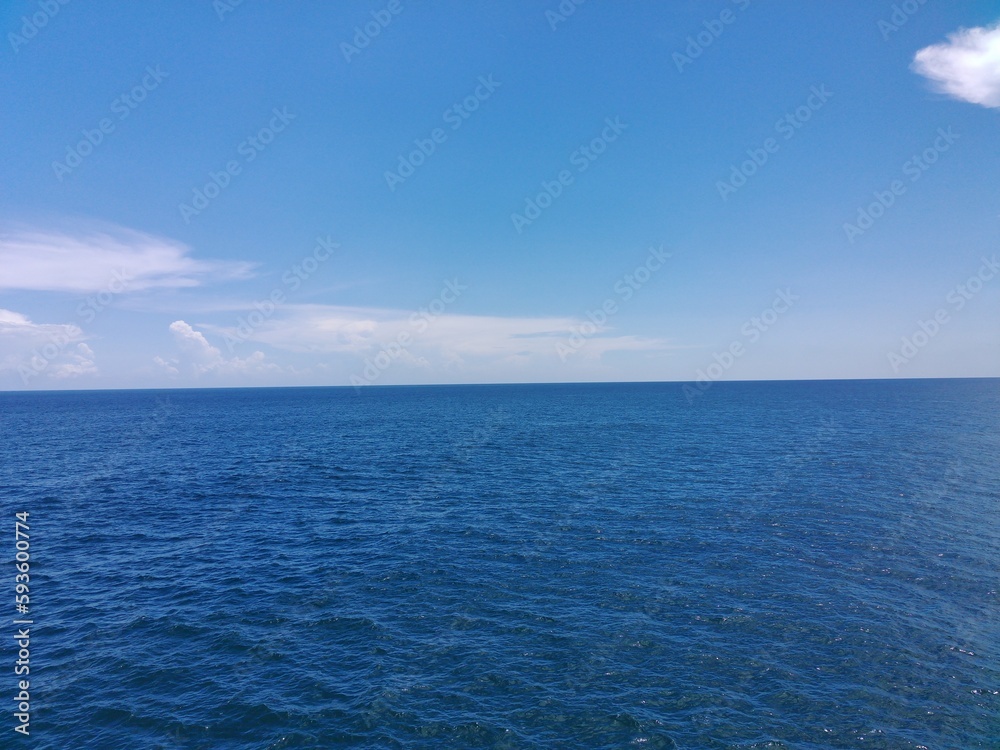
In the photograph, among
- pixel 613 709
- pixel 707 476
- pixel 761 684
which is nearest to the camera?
pixel 613 709

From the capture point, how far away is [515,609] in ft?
104

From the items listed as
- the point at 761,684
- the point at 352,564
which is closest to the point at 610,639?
the point at 761,684

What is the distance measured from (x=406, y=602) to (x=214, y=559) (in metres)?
18.7

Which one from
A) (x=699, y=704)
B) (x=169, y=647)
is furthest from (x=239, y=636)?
(x=699, y=704)

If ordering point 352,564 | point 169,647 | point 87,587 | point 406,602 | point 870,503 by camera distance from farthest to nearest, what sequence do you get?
point 870,503
point 352,564
point 87,587
point 406,602
point 169,647

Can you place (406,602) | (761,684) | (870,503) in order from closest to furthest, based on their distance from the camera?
(761,684) < (406,602) < (870,503)

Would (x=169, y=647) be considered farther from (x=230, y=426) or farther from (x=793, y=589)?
(x=230, y=426)

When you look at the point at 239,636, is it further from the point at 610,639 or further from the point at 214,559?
the point at 610,639

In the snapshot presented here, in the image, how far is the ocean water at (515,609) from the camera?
2216cm

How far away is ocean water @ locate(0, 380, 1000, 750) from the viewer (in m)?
22.2

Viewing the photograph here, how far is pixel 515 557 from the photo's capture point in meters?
39.8

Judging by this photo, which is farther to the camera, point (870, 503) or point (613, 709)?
point (870, 503)

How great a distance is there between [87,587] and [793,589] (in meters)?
49.7

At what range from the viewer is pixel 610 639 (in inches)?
1104
